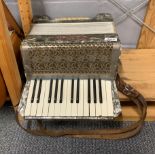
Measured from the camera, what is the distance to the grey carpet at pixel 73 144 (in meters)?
1.10

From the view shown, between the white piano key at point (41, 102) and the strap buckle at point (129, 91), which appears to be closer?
the white piano key at point (41, 102)

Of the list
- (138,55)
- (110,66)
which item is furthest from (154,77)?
(110,66)

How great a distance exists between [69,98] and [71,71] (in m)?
0.13

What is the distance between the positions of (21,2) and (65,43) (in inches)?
12.3

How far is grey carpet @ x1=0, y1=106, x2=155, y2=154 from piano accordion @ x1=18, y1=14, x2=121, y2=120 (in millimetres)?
186

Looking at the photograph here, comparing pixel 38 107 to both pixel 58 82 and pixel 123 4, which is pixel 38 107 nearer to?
pixel 58 82

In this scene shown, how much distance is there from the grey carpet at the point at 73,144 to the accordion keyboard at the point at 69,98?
193 millimetres

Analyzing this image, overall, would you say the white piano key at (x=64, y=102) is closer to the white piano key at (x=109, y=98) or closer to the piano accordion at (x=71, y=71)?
the piano accordion at (x=71, y=71)

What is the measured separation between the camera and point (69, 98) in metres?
1.07

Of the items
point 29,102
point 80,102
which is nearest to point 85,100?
point 80,102

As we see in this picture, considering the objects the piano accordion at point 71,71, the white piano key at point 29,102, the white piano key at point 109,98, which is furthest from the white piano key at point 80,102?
the white piano key at point 29,102

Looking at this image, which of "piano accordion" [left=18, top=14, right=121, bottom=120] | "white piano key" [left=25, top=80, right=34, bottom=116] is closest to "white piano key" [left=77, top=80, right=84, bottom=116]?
"piano accordion" [left=18, top=14, right=121, bottom=120]

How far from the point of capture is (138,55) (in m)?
1.41

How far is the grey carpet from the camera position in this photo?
3.62ft
